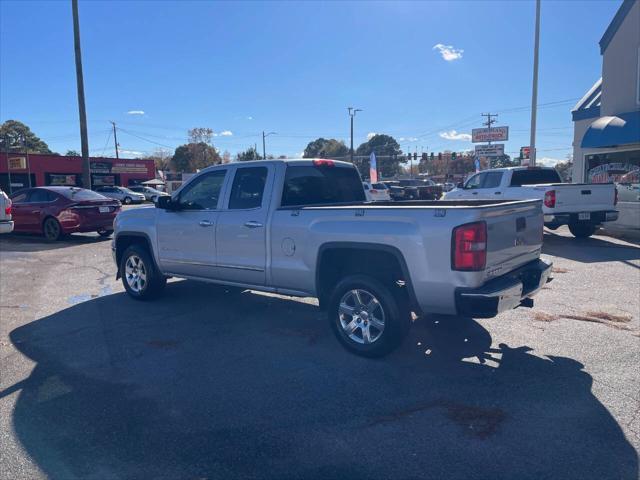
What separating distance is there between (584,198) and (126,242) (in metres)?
9.81

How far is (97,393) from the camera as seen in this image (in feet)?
14.1

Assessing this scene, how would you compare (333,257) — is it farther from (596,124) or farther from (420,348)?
(596,124)

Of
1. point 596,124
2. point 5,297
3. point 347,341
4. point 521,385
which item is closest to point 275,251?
point 347,341

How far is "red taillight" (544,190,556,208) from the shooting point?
11.5 m

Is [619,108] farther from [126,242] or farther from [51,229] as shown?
[51,229]

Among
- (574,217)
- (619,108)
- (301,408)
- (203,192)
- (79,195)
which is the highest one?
(619,108)

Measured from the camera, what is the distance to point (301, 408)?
396 cm

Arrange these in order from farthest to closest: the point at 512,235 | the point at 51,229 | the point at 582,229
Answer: the point at 51,229
the point at 582,229
the point at 512,235

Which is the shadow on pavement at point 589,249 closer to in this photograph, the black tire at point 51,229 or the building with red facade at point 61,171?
the black tire at point 51,229

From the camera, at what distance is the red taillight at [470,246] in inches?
164

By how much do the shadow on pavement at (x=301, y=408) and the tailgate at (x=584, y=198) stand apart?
6.89 metres

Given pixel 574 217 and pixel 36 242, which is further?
pixel 36 242

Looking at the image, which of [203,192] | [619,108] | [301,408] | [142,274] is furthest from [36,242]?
[619,108]

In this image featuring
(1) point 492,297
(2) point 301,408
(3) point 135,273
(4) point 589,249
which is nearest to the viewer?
(2) point 301,408
